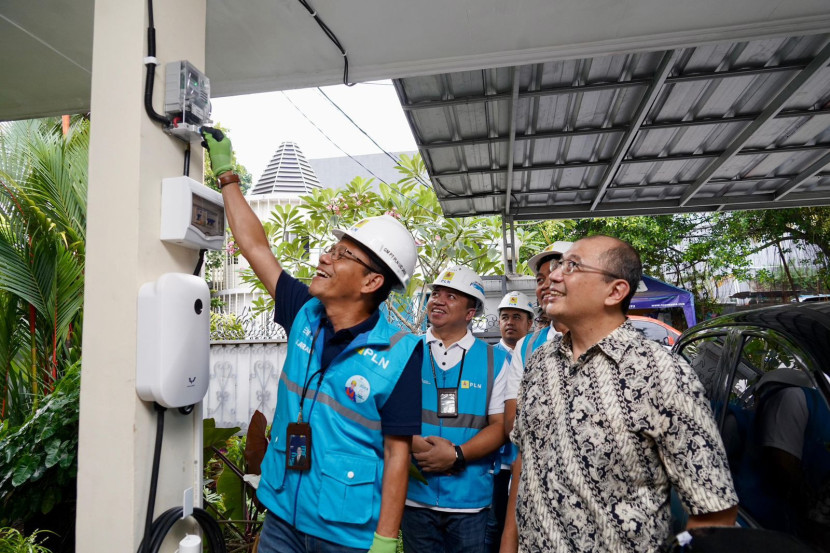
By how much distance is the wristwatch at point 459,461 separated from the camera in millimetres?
3125

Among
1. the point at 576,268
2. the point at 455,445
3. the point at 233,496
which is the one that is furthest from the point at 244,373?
the point at 576,268

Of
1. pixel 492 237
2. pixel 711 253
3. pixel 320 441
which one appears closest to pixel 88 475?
pixel 320 441

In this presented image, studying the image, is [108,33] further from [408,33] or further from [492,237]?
[492,237]

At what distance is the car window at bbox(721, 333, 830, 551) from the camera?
1.55 m

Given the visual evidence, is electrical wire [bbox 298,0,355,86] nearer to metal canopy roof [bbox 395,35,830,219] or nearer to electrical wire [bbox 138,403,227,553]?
metal canopy roof [bbox 395,35,830,219]

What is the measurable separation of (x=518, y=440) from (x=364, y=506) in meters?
0.63

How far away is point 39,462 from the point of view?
3.22 metres

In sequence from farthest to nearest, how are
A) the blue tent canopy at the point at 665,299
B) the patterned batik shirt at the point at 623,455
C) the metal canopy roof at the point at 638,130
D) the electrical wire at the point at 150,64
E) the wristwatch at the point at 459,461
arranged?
the blue tent canopy at the point at 665,299 → the metal canopy roof at the point at 638,130 → the wristwatch at the point at 459,461 → the electrical wire at the point at 150,64 → the patterned batik shirt at the point at 623,455

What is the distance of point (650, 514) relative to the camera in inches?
67.9

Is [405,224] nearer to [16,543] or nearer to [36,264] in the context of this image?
[36,264]

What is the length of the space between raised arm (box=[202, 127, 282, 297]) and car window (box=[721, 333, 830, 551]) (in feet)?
6.22

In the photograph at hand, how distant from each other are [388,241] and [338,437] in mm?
822

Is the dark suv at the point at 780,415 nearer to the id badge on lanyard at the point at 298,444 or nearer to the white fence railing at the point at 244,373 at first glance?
the id badge on lanyard at the point at 298,444

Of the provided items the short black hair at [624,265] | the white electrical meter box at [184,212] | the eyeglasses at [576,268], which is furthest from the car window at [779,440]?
the white electrical meter box at [184,212]
